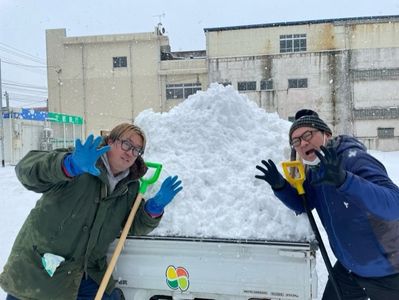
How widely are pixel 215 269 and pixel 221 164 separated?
105cm

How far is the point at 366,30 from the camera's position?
24.1 metres

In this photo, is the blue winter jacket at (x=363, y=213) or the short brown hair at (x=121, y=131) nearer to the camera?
the blue winter jacket at (x=363, y=213)

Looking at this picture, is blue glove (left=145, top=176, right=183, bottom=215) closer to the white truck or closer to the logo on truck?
the white truck

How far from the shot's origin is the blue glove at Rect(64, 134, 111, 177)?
2.24 m

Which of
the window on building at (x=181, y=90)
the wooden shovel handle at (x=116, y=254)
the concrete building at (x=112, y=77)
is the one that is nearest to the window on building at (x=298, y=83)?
the concrete building at (x=112, y=77)

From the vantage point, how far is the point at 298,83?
24781mm

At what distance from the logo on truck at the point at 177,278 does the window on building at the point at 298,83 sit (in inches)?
919

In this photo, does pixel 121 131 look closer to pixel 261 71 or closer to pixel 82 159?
pixel 82 159

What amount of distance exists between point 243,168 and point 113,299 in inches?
54.3

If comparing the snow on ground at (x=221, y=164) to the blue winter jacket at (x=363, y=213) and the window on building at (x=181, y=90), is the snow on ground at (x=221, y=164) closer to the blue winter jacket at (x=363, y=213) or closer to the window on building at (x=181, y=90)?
the blue winter jacket at (x=363, y=213)

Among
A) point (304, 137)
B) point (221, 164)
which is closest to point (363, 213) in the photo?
point (304, 137)

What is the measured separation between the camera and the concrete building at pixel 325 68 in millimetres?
24078

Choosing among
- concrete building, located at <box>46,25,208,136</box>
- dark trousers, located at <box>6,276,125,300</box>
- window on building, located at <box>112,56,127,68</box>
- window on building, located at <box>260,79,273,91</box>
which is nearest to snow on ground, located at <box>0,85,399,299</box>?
dark trousers, located at <box>6,276,125,300</box>

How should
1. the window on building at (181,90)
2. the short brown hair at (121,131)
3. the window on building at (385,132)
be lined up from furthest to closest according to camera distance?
the window on building at (181,90), the window on building at (385,132), the short brown hair at (121,131)
